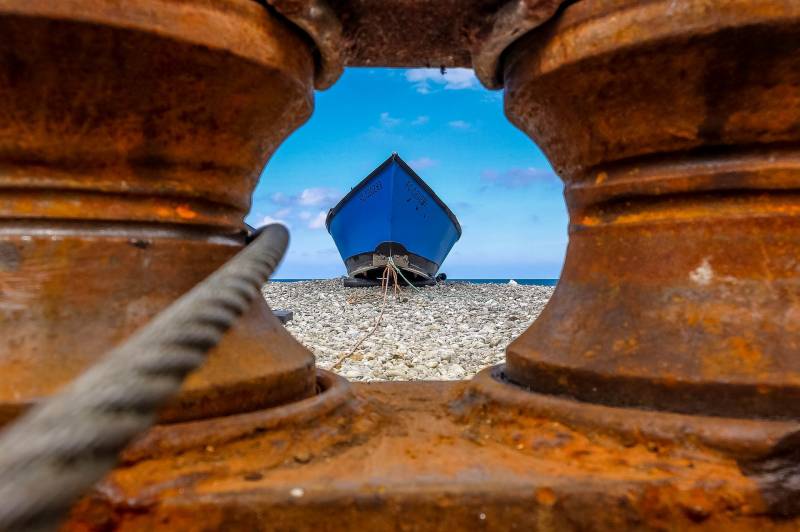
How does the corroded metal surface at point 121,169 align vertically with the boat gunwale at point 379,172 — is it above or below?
below

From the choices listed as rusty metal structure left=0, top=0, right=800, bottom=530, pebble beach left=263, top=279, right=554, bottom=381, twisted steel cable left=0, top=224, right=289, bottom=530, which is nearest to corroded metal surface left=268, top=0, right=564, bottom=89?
rusty metal structure left=0, top=0, right=800, bottom=530

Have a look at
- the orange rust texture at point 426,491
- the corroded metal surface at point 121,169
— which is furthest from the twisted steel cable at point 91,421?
the corroded metal surface at point 121,169

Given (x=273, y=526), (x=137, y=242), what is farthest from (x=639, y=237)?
(x=137, y=242)

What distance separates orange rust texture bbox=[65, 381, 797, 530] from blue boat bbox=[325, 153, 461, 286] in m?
10.7

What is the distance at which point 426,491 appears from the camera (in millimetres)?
869

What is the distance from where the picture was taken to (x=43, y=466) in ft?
1.56

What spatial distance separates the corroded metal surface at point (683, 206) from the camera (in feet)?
3.35

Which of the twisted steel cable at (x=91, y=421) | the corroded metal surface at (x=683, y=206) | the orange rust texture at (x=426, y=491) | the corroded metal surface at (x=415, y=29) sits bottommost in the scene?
the orange rust texture at (x=426, y=491)

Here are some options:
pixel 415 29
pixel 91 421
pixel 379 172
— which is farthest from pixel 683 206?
pixel 379 172

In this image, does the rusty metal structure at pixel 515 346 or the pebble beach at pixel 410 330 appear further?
the pebble beach at pixel 410 330

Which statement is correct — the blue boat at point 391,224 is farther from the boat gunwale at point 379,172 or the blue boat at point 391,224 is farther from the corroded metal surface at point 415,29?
the corroded metal surface at point 415,29

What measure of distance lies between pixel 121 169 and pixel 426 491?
0.81 m

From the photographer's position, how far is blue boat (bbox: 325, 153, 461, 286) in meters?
11.7

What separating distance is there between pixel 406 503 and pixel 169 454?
379 millimetres
